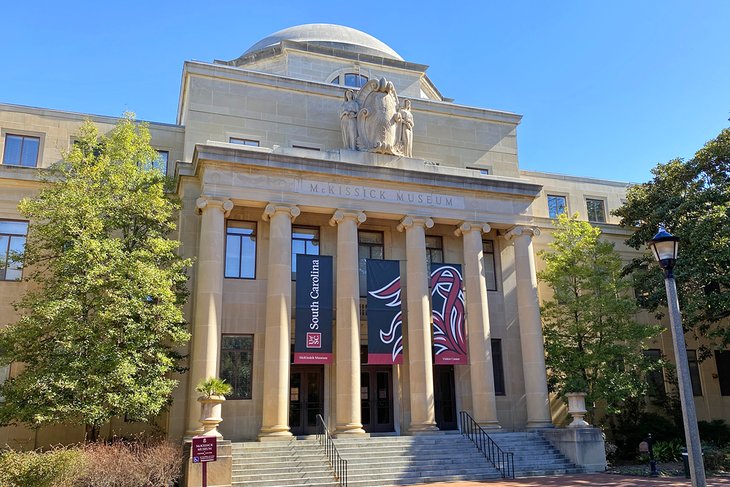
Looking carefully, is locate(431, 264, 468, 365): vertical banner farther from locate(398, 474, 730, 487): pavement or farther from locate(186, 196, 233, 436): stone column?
locate(186, 196, 233, 436): stone column

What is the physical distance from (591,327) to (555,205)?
362 inches

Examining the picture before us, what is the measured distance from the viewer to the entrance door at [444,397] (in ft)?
81.9

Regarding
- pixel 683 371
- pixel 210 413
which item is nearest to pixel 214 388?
pixel 210 413

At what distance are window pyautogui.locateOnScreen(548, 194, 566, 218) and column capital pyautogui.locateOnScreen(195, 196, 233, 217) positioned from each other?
18.1 m

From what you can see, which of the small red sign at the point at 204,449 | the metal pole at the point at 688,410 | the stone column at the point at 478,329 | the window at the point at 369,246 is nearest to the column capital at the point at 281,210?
the window at the point at 369,246

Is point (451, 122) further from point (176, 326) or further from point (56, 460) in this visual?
point (56, 460)

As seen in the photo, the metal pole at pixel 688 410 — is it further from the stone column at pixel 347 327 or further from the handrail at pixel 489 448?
the stone column at pixel 347 327

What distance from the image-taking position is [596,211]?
33.5m

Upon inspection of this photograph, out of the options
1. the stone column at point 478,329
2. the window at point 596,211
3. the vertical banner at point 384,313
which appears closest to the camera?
the vertical banner at point 384,313

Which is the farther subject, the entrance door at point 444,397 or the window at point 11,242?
the entrance door at point 444,397

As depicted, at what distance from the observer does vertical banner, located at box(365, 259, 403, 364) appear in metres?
22.6

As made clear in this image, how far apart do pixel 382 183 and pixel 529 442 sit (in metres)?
11.2

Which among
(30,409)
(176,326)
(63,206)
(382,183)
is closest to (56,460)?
(30,409)

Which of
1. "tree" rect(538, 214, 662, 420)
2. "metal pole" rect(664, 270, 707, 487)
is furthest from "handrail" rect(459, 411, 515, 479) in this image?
"metal pole" rect(664, 270, 707, 487)
